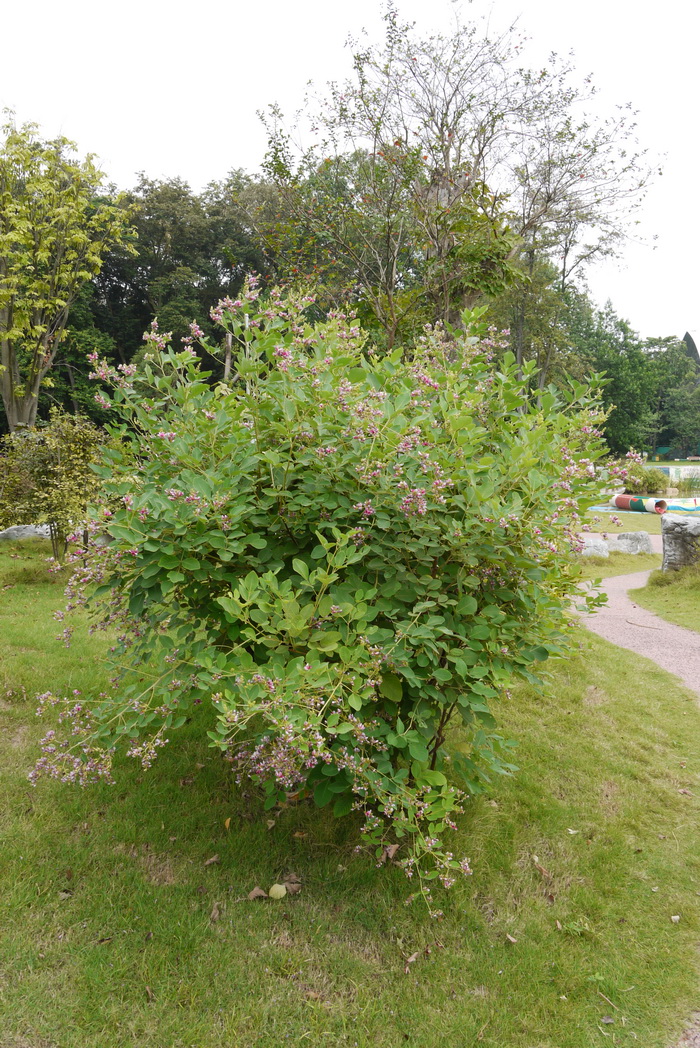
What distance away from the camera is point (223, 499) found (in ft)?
7.87

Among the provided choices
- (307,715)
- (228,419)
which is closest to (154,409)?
(228,419)

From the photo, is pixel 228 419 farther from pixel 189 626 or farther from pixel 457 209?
pixel 457 209

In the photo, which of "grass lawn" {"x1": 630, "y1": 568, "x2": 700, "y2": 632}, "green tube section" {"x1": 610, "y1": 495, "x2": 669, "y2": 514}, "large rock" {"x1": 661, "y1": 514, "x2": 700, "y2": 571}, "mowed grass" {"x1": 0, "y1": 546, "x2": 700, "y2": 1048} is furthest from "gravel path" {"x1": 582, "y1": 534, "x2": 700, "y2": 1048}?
"green tube section" {"x1": 610, "y1": 495, "x2": 669, "y2": 514}

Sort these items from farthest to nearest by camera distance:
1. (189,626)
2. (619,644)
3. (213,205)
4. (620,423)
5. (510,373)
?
(620,423) < (213,205) < (619,644) < (510,373) < (189,626)

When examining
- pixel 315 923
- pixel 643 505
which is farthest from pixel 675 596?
pixel 643 505

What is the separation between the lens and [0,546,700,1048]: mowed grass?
2.48 m

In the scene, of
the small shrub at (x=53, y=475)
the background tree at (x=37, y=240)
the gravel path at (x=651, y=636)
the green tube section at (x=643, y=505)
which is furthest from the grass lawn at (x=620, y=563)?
the background tree at (x=37, y=240)

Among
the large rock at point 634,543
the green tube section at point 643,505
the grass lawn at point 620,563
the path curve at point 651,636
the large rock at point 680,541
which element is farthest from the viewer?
the green tube section at point 643,505

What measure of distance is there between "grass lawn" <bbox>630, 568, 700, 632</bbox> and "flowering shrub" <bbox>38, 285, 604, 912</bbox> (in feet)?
23.6

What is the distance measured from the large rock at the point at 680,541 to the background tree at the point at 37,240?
1306cm

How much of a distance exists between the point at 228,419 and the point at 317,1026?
2.42 metres

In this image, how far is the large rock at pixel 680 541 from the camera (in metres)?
11.2

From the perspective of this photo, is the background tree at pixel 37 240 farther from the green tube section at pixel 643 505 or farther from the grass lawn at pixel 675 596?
the green tube section at pixel 643 505

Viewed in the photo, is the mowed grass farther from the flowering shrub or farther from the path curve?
the path curve
